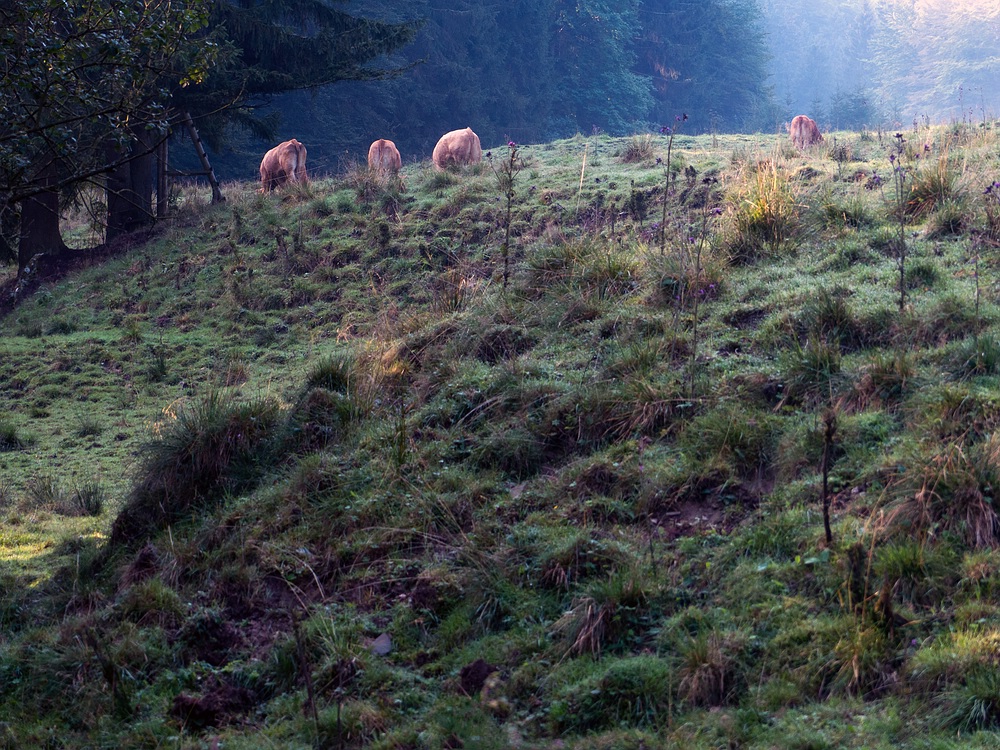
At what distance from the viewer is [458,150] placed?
19562mm

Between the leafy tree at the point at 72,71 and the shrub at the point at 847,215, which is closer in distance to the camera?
the leafy tree at the point at 72,71

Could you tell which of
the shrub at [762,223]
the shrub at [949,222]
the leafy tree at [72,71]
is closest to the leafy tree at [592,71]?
the shrub at [762,223]

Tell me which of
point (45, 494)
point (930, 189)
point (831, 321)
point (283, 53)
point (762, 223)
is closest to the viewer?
point (831, 321)

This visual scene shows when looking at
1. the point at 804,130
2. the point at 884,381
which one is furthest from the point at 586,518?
the point at 804,130

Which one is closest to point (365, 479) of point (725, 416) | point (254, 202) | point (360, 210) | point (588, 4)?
point (725, 416)

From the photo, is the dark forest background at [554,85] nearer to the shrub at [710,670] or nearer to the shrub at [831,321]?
the shrub at [831,321]

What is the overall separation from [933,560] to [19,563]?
5.56 metres

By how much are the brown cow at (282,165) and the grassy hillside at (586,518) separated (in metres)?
11.5

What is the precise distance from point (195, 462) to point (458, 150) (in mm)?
14289

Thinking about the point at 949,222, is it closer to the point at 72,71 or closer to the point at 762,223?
the point at 762,223

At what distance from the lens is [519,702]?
3.90 m

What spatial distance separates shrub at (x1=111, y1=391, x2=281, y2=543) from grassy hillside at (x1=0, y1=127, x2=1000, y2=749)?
2cm

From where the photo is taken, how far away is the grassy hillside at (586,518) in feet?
12.2

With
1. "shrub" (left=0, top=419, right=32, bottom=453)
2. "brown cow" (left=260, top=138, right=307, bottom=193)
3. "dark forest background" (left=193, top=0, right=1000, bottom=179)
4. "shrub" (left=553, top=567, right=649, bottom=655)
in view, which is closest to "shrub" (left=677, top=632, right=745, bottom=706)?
"shrub" (left=553, top=567, right=649, bottom=655)
